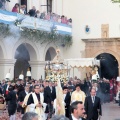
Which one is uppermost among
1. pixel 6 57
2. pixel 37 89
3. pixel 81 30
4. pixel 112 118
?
pixel 81 30

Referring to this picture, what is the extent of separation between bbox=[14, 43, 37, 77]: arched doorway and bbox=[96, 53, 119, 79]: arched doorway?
534cm

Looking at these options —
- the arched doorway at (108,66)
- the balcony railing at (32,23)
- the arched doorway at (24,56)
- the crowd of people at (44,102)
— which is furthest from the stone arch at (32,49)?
the crowd of people at (44,102)

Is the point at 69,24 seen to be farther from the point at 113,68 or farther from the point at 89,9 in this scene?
the point at 113,68

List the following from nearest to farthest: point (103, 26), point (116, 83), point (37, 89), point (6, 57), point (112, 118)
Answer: point (37, 89), point (112, 118), point (6, 57), point (116, 83), point (103, 26)

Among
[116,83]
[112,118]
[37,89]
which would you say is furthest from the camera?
[116,83]

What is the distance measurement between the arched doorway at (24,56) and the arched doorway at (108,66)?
5.34 meters

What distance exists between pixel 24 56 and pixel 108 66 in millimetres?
6531

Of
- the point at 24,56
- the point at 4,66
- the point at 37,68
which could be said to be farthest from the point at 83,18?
the point at 4,66

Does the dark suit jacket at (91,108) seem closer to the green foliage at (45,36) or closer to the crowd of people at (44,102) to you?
the crowd of people at (44,102)

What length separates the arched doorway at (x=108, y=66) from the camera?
99.4 ft

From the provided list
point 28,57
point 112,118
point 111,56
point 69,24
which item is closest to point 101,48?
point 111,56

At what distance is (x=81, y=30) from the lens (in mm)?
30344

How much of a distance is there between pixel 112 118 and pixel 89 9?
14.4m

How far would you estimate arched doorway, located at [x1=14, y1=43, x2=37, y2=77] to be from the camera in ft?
86.7
